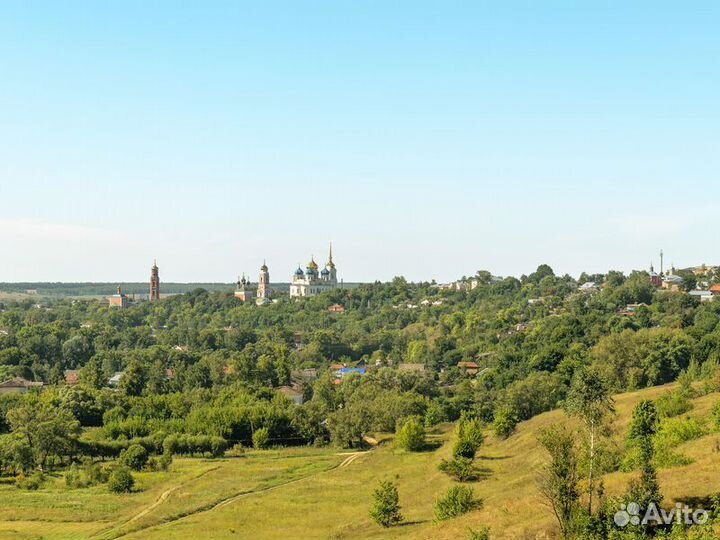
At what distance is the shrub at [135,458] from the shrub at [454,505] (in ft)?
106

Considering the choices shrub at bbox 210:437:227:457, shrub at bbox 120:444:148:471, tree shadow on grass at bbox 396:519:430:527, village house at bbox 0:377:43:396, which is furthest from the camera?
village house at bbox 0:377:43:396

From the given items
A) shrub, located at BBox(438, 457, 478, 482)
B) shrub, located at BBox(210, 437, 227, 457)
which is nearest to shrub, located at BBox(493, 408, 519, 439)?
shrub, located at BBox(438, 457, 478, 482)

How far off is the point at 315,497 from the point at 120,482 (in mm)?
14169

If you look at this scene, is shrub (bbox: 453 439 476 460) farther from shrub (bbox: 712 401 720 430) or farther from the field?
shrub (bbox: 712 401 720 430)

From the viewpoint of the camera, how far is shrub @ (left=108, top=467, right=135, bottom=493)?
6162 cm

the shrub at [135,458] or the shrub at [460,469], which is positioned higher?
the shrub at [460,469]

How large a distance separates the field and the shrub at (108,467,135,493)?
0.87m

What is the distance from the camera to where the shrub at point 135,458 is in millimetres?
69750

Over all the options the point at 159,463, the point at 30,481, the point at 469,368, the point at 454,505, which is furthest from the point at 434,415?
the point at 469,368

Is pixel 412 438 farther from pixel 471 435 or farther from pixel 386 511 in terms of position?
pixel 386 511

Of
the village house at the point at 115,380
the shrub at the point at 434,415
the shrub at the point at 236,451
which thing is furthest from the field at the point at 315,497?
the village house at the point at 115,380

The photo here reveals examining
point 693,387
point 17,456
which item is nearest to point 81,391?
point 17,456

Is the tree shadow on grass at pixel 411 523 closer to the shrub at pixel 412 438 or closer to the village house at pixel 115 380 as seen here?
the shrub at pixel 412 438

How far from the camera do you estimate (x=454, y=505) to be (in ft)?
144
